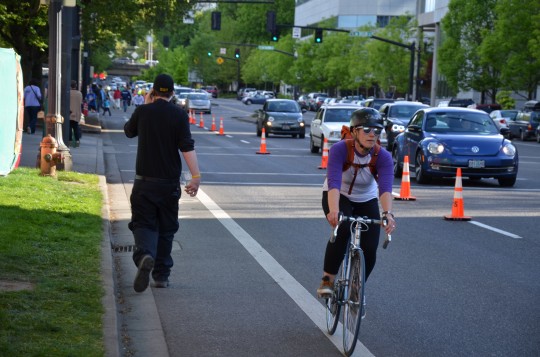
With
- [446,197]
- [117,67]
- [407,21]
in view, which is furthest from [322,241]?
[117,67]

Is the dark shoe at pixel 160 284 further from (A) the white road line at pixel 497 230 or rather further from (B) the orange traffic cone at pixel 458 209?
(B) the orange traffic cone at pixel 458 209

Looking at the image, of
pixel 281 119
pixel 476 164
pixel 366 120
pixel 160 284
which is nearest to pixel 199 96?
pixel 281 119

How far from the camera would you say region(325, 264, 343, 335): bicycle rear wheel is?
7137 mm

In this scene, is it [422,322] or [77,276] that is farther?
[77,276]

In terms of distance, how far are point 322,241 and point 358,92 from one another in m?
101

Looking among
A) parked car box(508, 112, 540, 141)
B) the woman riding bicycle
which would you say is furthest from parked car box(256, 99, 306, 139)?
the woman riding bicycle

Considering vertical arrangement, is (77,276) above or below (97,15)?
below

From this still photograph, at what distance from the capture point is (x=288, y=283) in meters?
9.70

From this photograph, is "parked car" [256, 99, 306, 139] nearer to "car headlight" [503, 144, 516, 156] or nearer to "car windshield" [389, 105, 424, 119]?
"car windshield" [389, 105, 424, 119]

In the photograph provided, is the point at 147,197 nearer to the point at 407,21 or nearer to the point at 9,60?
the point at 9,60

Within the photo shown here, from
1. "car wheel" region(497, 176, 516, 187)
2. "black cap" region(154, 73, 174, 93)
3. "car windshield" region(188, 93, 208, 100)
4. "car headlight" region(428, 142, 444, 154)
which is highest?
"black cap" region(154, 73, 174, 93)

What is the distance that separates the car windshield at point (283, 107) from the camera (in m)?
44.2

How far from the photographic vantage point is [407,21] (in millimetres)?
85250

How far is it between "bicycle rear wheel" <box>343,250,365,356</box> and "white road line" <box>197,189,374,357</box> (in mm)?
204
